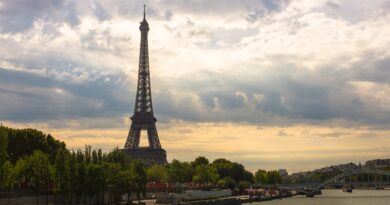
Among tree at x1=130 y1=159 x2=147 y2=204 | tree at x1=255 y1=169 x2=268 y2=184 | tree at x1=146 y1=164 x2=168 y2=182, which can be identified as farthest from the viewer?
tree at x1=255 y1=169 x2=268 y2=184

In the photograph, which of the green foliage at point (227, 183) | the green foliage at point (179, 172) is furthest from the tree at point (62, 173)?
the green foliage at point (227, 183)

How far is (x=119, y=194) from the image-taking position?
238 ft

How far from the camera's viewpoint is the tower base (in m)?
136

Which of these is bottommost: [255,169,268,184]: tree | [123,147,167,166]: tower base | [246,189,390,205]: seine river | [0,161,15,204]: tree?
[246,189,390,205]: seine river

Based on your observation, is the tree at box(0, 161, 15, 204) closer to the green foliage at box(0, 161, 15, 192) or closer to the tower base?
the green foliage at box(0, 161, 15, 192)

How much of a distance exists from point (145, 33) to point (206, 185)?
37.6 m

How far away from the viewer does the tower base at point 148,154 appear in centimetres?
13550

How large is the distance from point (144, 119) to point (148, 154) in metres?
8.04

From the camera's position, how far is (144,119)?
138125 mm

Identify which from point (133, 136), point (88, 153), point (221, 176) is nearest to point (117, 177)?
point (88, 153)

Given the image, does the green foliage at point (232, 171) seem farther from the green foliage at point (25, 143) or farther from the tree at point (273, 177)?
the green foliage at point (25, 143)

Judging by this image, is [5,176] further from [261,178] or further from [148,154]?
[261,178]

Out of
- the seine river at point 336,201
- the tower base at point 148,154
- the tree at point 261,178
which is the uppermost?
the tower base at point 148,154

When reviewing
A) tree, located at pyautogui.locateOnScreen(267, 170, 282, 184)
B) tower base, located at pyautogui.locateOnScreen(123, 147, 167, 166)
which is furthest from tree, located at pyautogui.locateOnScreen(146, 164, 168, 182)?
tree, located at pyautogui.locateOnScreen(267, 170, 282, 184)
